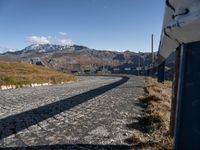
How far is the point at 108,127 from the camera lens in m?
7.96

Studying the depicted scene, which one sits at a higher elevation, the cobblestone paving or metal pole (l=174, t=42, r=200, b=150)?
metal pole (l=174, t=42, r=200, b=150)

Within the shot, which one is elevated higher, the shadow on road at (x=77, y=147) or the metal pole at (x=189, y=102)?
the metal pole at (x=189, y=102)

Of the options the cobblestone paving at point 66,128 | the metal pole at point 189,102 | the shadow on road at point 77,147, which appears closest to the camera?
the metal pole at point 189,102

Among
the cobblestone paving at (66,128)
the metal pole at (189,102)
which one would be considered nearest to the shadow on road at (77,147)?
the cobblestone paving at (66,128)

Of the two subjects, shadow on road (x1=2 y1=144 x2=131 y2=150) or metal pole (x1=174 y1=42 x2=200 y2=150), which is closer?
metal pole (x1=174 y1=42 x2=200 y2=150)

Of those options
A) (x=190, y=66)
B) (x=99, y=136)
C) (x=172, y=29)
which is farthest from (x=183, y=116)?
(x=99, y=136)

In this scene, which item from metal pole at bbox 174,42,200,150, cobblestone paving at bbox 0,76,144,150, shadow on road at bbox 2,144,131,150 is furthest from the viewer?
cobblestone paving at bbox 0,76,144,150

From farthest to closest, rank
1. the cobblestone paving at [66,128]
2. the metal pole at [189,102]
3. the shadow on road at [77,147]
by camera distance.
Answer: the cobblestone paving at [66,128] < the shadow on road at [77,147] < the metal pole at [189,102]

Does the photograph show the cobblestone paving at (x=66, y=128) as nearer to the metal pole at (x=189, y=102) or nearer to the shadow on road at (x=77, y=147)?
the shadow on road at (x=77, y=147)

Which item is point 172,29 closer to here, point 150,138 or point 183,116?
point 183,116

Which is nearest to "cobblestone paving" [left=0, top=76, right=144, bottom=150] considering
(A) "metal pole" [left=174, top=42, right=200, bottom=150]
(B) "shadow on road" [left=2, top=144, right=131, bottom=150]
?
(B) "shadow on road" [left=2, top=144, right=131, bottom=150]

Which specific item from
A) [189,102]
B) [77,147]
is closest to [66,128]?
[77,147]

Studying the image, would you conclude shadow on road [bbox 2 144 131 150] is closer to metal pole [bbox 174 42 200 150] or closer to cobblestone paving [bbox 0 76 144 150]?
cobblestone paving [bbox 0 76 144 150]

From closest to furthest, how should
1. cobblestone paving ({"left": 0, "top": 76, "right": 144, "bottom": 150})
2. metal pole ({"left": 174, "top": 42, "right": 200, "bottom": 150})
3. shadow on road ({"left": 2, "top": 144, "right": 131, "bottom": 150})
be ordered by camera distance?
metal pole ({"left": 174, "top": 42, "right": 200, "bottom": 150})
shadow on road ({"left": 2, "top": 144, "right": 131, "bottom": 150})
cobblestone paving ({"left": 0, "top": 76, "right": 144, "bottom": 150})
